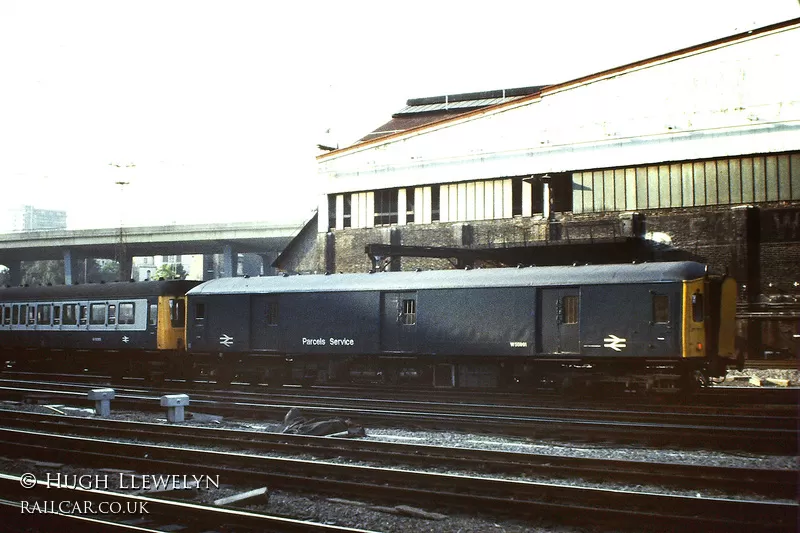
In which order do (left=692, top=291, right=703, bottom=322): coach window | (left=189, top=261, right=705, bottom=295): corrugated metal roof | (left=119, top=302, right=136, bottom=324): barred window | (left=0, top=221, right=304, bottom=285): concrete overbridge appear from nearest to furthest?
(left=692, top=291, right=703, bottom=322): coach window
(left=189, top=261, right=705, bottom=295): corrugated metal roof
(left=119, top=302, right=136, bottom=324): barred window
(left=0, top=221, right=304, bottom=285): concrete overbridge

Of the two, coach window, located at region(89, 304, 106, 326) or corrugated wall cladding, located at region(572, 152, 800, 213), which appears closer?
coach window, located at region(89, 304, 106, 326)

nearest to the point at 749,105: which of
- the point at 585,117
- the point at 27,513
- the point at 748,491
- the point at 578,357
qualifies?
the point at 585,117

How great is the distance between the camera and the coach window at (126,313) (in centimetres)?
2719

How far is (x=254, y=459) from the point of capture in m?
11.6

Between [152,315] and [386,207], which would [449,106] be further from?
[152,315]

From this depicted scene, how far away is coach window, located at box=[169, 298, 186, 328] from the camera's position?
87.3 ft

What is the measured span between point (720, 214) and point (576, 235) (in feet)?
19.4

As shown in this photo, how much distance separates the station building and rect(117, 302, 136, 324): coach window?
8449mm

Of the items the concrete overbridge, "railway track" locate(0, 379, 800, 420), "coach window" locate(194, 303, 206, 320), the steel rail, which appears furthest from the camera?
the concrete overbridge

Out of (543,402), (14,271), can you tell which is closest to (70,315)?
(543,402)

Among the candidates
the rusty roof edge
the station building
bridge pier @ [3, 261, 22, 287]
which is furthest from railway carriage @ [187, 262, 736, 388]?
bridge pier @ [3, 261, 22, 287]

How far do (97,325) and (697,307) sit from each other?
20.5 m

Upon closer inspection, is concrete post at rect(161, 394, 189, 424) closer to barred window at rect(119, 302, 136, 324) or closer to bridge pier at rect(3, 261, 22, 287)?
barred window at rect(119, 302, 136, 324)

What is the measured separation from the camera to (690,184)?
102 feet
